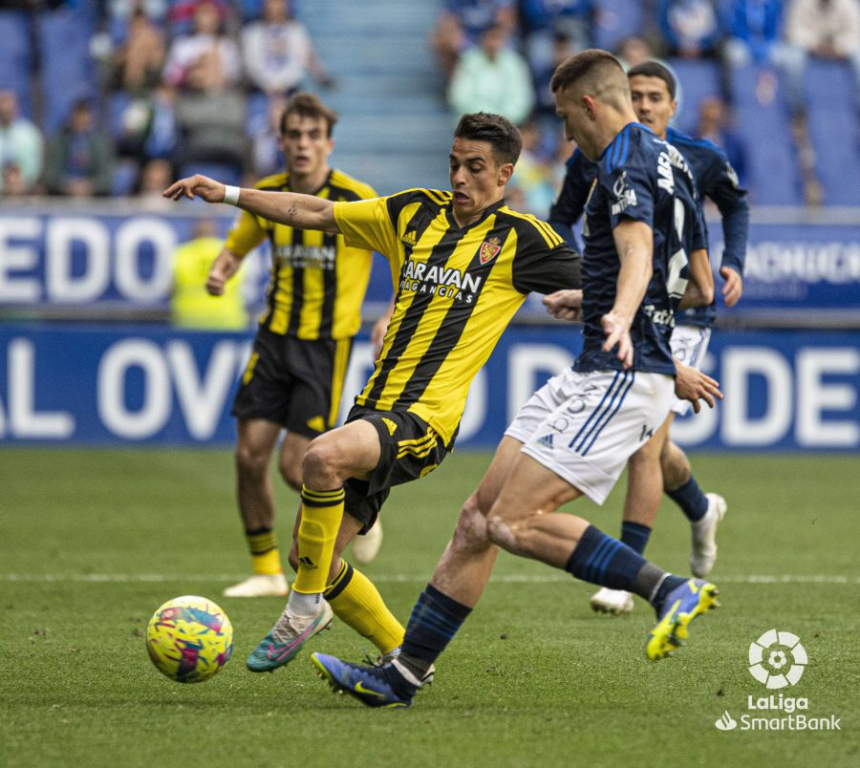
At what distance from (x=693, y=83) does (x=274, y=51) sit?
4821mm

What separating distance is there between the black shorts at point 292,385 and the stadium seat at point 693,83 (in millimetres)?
10786

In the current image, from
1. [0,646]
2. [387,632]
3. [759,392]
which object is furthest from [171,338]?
[387,632]

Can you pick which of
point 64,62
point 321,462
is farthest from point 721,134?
point 321,462

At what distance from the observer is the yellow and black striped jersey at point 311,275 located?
25.5 ft

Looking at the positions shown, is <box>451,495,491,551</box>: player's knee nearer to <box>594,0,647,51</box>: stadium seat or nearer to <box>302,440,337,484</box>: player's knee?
<box>302,440,337,484</box>: player's knee

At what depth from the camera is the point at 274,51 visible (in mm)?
17594

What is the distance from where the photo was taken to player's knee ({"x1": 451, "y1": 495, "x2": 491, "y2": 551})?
5.21 m

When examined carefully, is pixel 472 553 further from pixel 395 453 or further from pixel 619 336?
pixel 619 336

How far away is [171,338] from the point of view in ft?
44.1

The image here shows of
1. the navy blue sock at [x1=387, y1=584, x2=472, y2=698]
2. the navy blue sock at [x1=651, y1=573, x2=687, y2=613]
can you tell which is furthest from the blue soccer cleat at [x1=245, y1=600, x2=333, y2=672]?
the navy blue sock at [x1=651, y1=573, x2=687, y2=613]

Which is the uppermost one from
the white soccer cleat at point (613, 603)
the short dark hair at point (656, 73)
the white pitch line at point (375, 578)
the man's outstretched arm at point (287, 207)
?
the short dark hair at point (656, 73)

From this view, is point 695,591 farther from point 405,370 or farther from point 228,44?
point 228,44

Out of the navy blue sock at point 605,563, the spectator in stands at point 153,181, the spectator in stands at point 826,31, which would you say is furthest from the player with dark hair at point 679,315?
the spectator in stands at point 826,31

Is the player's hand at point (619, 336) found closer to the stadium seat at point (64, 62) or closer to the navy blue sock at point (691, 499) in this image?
the navy blue sock at point (691, 499)
